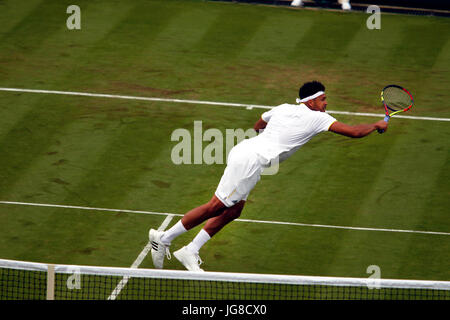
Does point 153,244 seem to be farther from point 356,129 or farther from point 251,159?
point 356,129

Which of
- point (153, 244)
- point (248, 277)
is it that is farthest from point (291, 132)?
point (248, 277)

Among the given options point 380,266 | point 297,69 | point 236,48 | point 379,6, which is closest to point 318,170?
point 380,266

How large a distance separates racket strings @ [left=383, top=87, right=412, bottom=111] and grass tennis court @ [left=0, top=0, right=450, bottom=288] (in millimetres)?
1565

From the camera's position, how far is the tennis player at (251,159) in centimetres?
1118

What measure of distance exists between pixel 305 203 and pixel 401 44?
7.17 m

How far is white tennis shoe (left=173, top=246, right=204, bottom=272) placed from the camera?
Answer: 1137cm

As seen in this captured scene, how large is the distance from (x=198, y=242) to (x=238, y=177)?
0.99m

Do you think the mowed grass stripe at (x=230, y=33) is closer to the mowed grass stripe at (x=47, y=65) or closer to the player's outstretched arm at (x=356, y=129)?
the mowed grass stripe at (x=47, y=65)

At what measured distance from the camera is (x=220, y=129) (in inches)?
620

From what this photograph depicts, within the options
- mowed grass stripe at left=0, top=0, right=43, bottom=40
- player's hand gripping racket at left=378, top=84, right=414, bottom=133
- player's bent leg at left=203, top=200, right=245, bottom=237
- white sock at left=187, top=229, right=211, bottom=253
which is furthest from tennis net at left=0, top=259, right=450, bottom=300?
mowed grass stripe at left=0, top=0, right=43, bottom=40

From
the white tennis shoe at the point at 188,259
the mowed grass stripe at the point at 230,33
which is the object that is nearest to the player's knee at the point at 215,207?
the white tennis shoe at the point at 188,259

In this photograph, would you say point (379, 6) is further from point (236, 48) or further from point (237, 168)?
point (237, 168)

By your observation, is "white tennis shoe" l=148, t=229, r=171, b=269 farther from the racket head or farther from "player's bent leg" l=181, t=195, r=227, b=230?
the racket head
